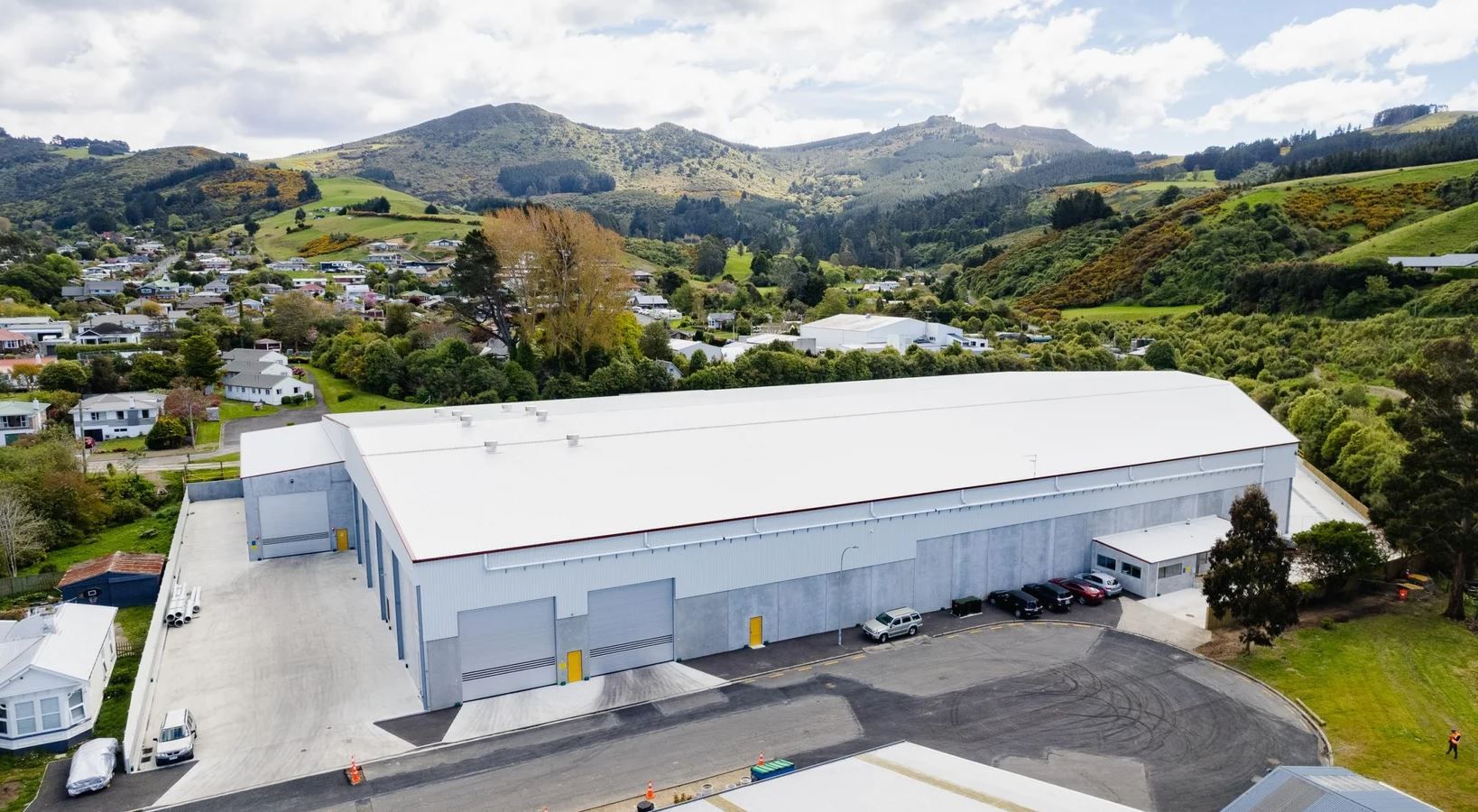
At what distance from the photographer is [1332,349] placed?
6016 cm

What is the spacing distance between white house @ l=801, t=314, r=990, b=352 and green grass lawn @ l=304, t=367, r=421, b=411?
123 ft

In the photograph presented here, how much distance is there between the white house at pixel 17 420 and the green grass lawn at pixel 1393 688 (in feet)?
221

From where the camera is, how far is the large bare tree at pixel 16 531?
110 ft

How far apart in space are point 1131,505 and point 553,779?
79.9 ft

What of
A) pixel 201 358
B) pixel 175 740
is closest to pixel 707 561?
pixel 175 740

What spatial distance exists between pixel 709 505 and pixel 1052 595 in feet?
41.5

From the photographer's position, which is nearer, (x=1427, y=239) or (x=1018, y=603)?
(x=1018, y=603)

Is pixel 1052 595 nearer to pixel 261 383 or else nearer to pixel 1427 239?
pixel 261 383

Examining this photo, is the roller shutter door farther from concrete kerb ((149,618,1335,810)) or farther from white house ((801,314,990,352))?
white house ((801,314,990,352))

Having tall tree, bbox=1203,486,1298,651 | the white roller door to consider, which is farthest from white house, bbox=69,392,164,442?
tall tree, bbox=1203,486,1298,651

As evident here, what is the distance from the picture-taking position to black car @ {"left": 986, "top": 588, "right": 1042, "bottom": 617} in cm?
2872

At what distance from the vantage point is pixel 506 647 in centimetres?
2316

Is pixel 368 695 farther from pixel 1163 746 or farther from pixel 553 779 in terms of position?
pixel 1163 746

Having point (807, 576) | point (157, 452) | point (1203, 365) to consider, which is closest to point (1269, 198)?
point (1203, 365)
